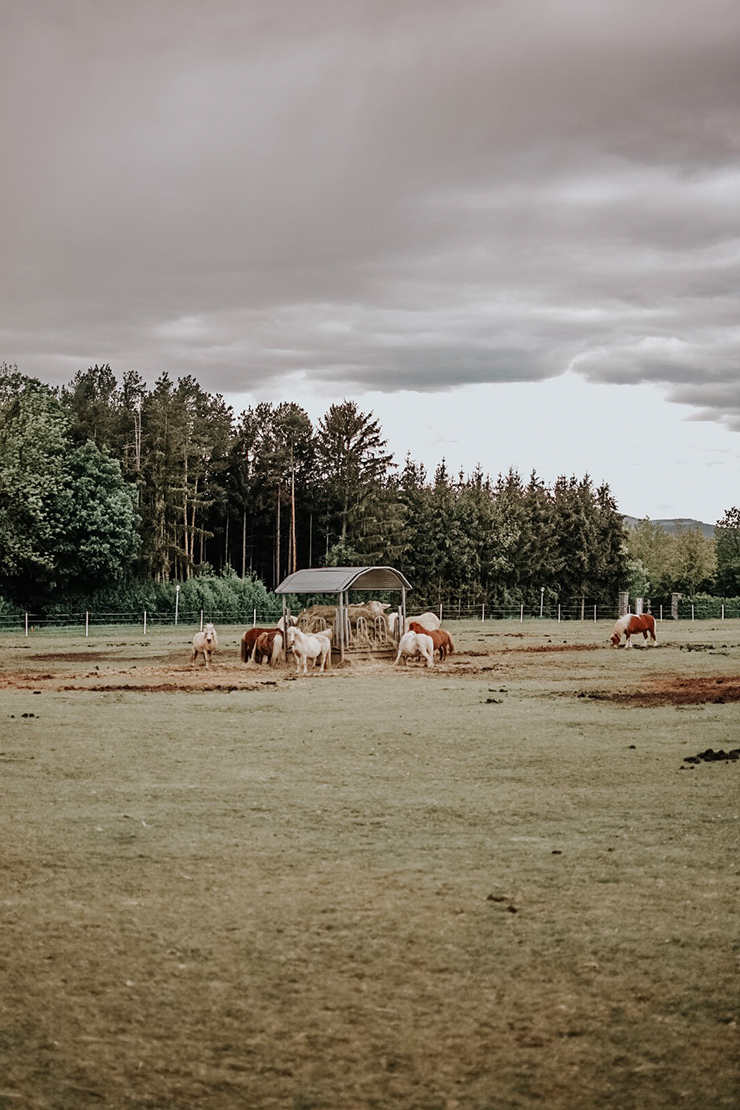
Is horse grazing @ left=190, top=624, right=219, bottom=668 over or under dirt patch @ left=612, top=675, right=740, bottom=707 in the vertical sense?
over

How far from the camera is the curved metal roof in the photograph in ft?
107

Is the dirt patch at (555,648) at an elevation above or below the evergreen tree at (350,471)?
below

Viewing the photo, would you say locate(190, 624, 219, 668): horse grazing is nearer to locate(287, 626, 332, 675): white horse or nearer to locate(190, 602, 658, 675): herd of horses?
locate(190, 602, 658, 675): herd of horses

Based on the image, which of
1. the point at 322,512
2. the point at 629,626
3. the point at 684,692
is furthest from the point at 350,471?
the point at 684,692

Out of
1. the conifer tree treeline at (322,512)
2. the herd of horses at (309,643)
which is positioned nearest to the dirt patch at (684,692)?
the herd of horses at (309,643)

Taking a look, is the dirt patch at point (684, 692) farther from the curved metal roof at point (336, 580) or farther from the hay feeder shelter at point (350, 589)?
the curved metal roof at point (336, 580)

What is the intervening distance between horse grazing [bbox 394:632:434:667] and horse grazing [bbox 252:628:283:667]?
3.31 m

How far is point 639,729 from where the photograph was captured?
1634 centimetres

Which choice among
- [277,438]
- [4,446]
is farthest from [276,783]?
[277,438]

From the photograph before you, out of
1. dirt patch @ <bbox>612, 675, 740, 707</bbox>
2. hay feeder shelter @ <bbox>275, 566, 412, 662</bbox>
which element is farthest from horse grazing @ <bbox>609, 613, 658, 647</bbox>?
dirt patch @ <bbox>612, 675, 740, 707</bbox>

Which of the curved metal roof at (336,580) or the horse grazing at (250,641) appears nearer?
the horse grazing at (250,641)

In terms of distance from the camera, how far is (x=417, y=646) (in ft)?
104

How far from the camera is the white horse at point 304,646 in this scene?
28.9 metres

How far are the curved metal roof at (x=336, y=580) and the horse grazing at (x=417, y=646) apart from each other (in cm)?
232
